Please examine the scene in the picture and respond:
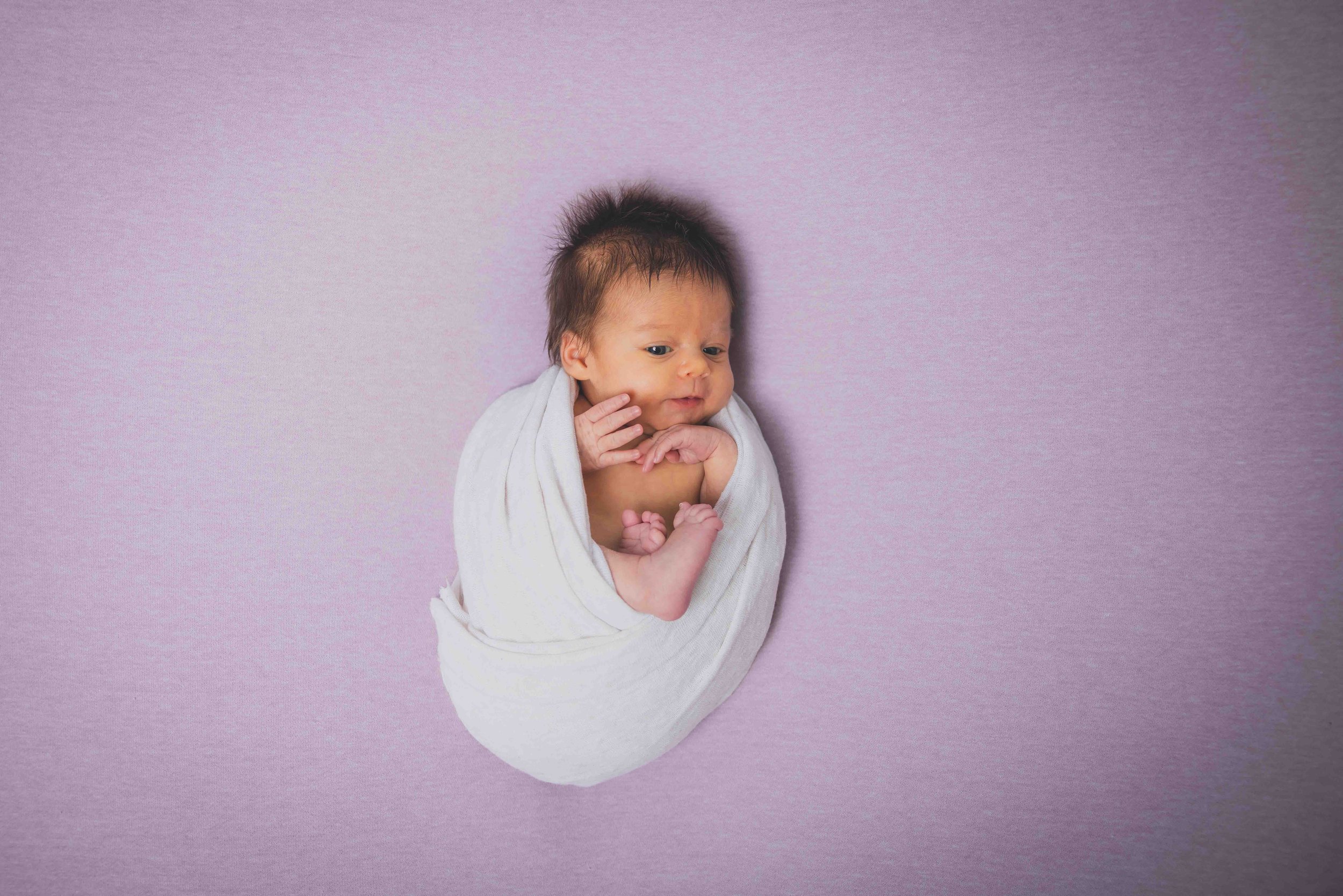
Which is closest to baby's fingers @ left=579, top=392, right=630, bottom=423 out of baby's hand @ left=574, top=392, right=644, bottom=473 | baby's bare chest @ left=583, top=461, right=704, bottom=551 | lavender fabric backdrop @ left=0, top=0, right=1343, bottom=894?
baby's hand @ left=574, top=392, right=644, bottom=473

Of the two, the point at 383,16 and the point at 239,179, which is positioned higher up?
the point at 383,16

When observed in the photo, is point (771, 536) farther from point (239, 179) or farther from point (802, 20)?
point (239, 179)

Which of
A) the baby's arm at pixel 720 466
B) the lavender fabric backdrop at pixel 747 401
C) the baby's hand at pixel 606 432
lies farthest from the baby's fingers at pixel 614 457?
the lavender fabric backdrop at pixel 747 401

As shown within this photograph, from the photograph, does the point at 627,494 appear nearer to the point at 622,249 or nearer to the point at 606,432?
the point at 606,432

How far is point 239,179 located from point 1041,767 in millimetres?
1857

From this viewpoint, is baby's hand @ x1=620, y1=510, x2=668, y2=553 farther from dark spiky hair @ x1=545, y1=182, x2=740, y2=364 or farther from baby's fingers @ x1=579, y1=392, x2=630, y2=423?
dark spiky hair @ x1=545, y1=182, x2=740, y2=364

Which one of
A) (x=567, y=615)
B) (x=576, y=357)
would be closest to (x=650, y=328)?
(x=576, y=357)

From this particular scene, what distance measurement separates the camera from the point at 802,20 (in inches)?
43.0

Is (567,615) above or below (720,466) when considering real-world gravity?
below

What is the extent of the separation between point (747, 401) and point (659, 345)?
265 mm

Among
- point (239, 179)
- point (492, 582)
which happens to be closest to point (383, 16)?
point (239, 179)

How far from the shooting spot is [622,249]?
99cm

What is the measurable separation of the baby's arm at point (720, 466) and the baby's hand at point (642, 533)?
0.38 feet

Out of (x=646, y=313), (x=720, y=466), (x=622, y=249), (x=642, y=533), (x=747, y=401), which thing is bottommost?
(x=642, y=533)
